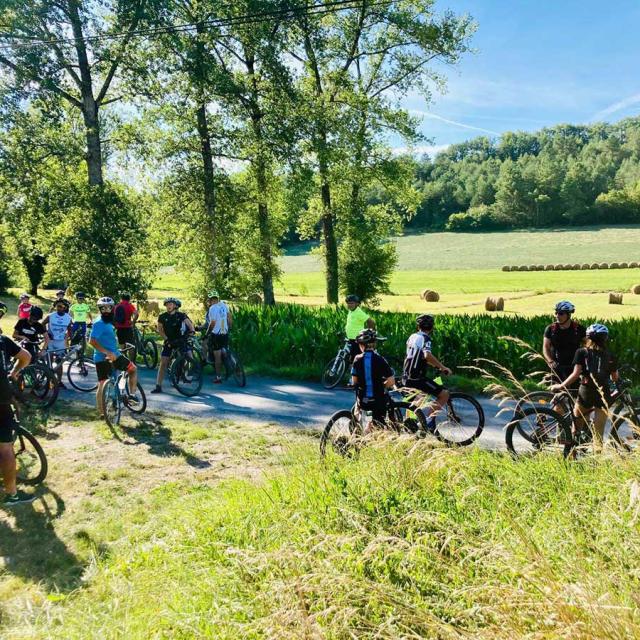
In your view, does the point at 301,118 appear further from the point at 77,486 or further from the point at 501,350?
the point at 77,486

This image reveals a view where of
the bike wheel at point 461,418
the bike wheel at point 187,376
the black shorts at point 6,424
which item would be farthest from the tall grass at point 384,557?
the bike wheel at point 187,376

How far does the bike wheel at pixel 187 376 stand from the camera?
38.9 ft

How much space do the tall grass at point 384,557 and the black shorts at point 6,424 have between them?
177cm

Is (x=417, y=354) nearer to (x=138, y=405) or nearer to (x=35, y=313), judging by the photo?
(x=138, y=405)

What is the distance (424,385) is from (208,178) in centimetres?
1808

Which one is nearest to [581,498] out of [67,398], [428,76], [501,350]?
[501,350]

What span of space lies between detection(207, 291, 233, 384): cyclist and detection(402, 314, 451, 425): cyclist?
5.84 metres

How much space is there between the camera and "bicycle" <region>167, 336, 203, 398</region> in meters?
11.8

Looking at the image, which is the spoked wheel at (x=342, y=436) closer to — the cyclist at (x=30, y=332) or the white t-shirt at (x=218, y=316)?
the white t-shirt at (x=218, y=316)

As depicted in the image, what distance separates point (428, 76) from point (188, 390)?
25.2 metres

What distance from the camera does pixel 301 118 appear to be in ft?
Answer: 74.8

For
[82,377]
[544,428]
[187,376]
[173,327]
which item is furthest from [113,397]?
[544,428]

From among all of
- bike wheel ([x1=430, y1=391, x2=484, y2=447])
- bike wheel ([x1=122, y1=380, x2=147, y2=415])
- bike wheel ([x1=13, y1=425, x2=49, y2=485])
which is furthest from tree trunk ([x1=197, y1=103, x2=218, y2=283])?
bike wheel ([x1=430, y1=391, x2=484, y2=447])

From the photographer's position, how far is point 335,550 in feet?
12.2
